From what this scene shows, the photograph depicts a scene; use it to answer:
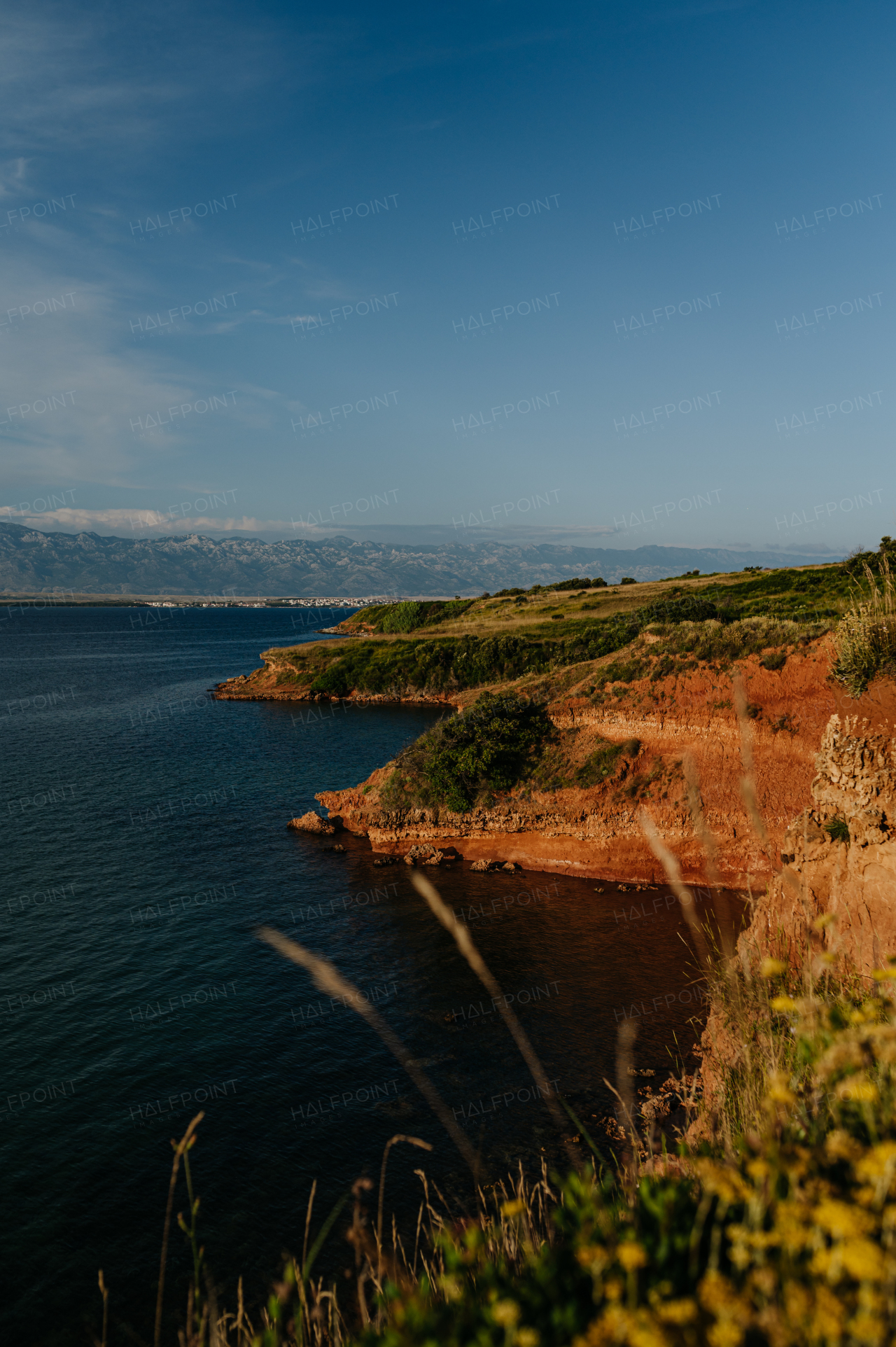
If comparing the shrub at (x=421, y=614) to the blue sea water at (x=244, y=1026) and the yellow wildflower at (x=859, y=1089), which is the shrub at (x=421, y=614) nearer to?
the blue sea water at (x=244, y=1026)

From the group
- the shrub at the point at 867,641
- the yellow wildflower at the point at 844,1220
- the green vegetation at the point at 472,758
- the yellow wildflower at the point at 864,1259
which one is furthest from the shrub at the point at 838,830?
the green vegetation at the point at 472,758

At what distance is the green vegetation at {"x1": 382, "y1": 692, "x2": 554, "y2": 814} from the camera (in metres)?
37.2

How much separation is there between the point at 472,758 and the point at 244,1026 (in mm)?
18000

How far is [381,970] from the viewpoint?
1037 inches

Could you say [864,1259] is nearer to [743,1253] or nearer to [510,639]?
[743,1253]

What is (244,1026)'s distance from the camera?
22.6m

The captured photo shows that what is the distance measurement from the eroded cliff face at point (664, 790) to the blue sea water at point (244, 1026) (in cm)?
213

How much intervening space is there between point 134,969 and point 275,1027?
6791mm

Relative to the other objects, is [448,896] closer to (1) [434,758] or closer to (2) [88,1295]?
(1) [434,758]

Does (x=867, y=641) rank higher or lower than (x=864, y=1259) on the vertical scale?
higher

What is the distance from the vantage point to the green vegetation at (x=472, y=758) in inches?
1463

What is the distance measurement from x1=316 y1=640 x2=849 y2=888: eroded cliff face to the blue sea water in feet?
6.99

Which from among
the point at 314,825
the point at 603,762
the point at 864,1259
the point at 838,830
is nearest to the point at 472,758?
the point at 603,762

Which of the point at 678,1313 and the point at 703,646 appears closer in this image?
the point at 678,1313
